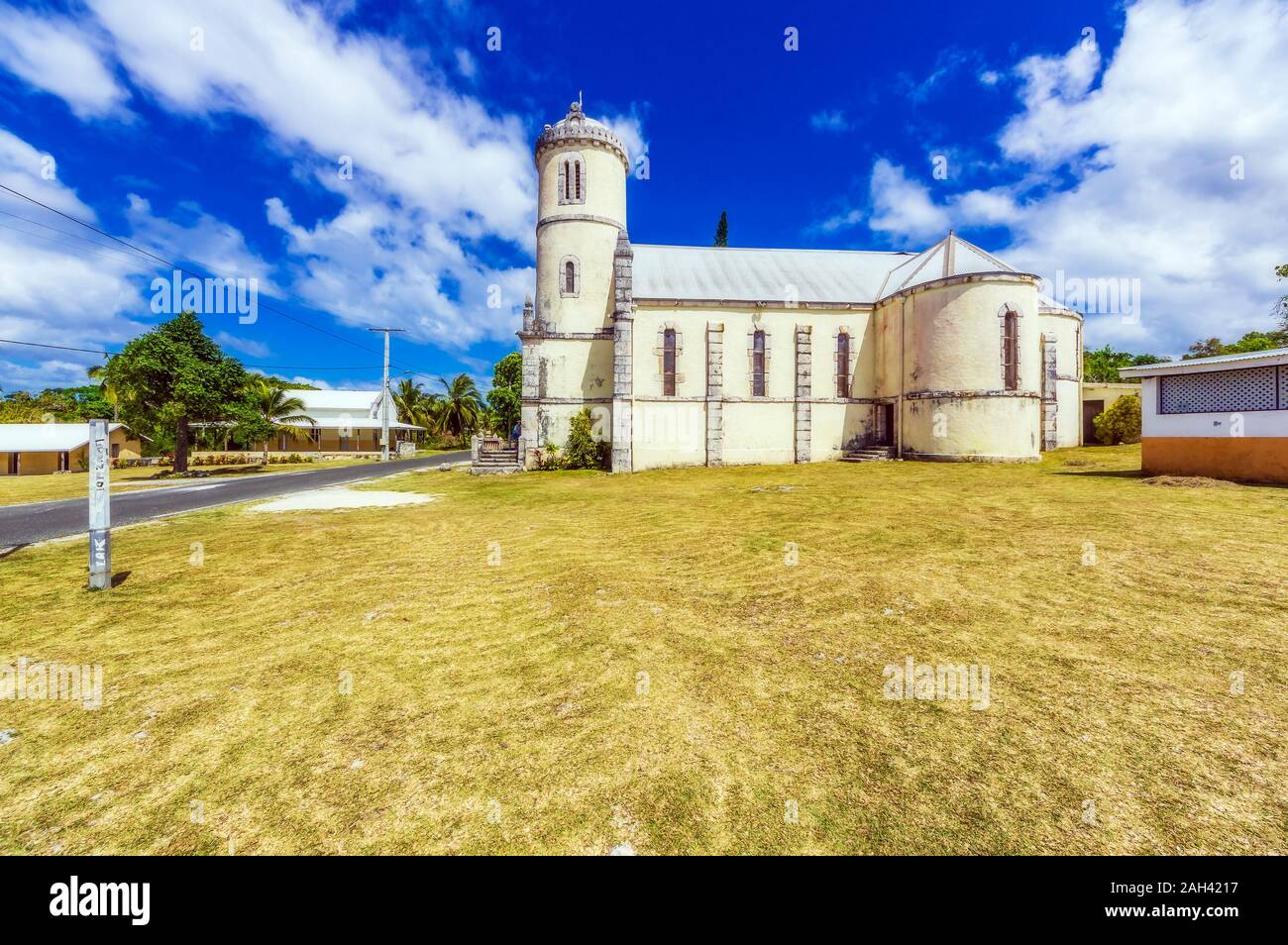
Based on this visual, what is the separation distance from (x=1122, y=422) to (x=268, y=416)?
5408 cm

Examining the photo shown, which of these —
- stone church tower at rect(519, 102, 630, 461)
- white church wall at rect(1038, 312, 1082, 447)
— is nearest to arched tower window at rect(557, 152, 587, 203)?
stone church tower at rect(519, 102, 630, 461)

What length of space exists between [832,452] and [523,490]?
15944 mm

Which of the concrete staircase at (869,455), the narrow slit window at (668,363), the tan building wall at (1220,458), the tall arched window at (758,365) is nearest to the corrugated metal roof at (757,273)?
the narrow slit window at (668,363)

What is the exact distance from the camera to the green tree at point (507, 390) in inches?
2157

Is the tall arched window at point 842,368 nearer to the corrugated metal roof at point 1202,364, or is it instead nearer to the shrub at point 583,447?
the corrugated metal roof at point 1202,364

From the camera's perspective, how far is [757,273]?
27.4 m

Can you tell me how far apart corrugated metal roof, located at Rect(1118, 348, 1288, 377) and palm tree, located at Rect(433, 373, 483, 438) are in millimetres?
56479

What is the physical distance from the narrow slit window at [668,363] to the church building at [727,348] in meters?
0.06

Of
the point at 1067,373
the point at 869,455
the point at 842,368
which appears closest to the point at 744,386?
the point at 842,368

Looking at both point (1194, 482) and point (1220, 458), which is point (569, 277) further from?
point (1220, 458)

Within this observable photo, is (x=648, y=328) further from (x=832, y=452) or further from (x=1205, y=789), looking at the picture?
(x=1205, y=789)

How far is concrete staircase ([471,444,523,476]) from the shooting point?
25.3 metres

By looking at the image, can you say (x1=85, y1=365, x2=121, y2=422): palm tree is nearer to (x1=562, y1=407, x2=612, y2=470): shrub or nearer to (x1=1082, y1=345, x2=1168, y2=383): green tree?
(x1=562, y1=407, x2=612, y2=470): shrub
